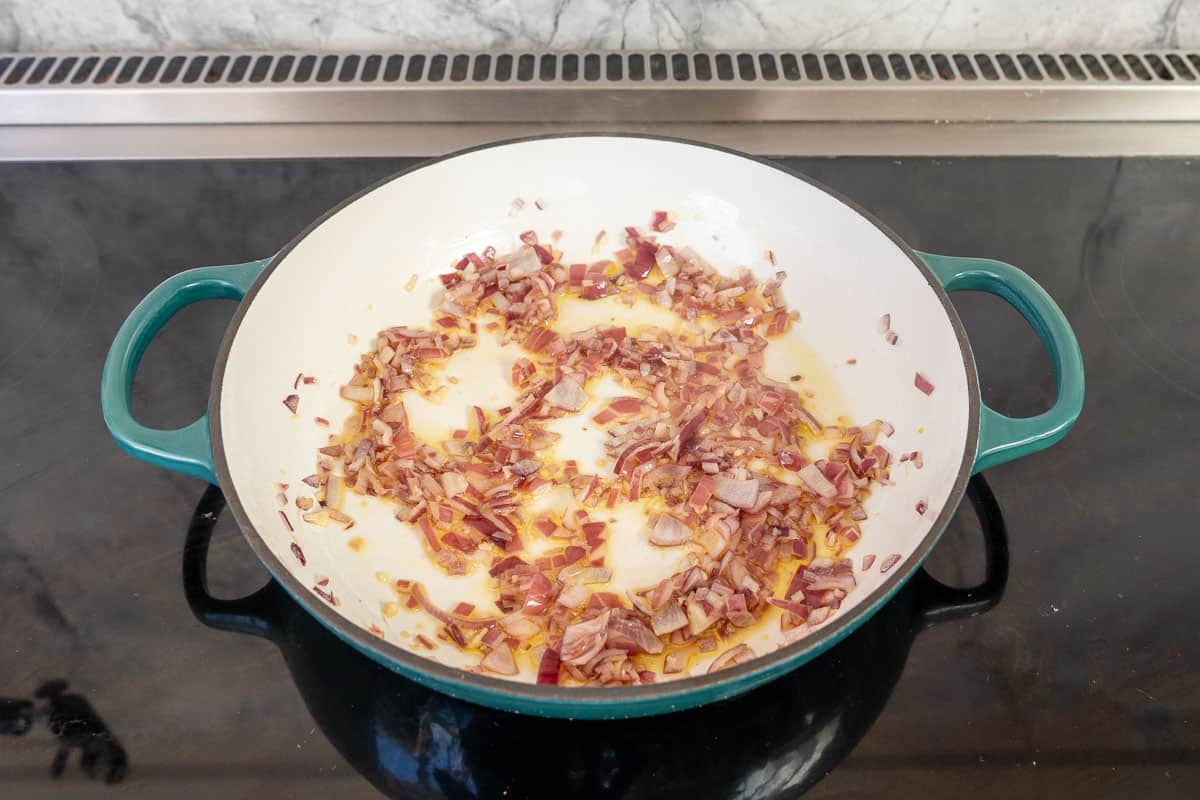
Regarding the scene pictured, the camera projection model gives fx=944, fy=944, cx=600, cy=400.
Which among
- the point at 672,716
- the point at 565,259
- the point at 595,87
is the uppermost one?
the point at 595,87

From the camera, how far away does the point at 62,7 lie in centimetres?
117

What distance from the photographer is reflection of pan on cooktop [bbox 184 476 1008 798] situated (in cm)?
70

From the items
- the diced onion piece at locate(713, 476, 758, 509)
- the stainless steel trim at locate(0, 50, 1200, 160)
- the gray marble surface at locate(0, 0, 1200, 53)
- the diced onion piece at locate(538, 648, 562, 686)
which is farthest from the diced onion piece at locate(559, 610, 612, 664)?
the gray marble surface at locate(0, 0, 1200, 53)

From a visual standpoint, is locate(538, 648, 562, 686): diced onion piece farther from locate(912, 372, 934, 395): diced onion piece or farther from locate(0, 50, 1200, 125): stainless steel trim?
locate(0, 50, 1200, 125): stainless steel trim

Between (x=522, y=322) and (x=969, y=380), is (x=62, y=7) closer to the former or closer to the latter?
(x=522, y=322)

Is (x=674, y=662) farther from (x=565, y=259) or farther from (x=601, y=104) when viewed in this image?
(x=601, y=104)

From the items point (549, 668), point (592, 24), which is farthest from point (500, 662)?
point (592, 24)

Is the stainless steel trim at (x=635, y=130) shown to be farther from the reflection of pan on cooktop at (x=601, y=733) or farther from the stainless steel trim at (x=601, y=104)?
the reflection of pan on cooktop at (x=601, y=733)

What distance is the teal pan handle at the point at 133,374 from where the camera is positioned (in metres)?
0.75

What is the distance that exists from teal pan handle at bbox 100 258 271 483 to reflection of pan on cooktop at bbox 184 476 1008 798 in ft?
0.51

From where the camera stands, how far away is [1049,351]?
2.69ft

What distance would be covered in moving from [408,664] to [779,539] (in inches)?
13.7

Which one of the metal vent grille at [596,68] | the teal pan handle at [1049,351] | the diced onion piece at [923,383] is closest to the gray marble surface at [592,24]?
the metal vent grille at [596,68]

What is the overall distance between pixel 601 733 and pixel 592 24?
2.85 ft
